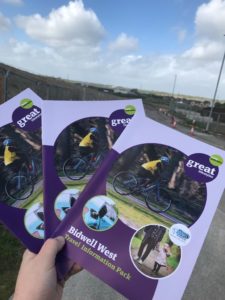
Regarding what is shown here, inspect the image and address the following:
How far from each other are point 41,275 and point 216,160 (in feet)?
2.74

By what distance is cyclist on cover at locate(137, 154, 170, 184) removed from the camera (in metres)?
1.40

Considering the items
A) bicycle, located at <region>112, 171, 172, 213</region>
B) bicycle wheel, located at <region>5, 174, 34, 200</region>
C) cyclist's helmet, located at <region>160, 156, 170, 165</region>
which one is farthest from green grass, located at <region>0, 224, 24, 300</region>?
cyclist's helmet, located at <region>160, 156, 170, 165</region>

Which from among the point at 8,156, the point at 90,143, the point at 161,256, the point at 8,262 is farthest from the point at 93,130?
the point at 8,262

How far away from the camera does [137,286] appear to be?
127cm

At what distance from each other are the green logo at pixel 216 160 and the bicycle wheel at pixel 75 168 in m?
0.59

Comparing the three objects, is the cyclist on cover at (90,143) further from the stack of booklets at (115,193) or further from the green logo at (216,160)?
the green logo at (216,160)

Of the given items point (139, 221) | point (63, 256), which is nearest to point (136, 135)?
point (139, 221)

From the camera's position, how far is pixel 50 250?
4.41 feet

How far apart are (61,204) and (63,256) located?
0.74 ft

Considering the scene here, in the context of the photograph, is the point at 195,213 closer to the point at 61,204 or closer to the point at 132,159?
the point at 132,159

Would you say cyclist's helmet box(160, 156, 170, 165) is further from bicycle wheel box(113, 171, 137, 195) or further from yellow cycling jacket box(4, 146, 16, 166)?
yellow cycling jacket box(4, 146, 16, 166)

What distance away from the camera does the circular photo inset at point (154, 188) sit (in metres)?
1.34

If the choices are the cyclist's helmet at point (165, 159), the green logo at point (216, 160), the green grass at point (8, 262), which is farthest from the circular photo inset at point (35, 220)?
the green grass at point (8, 262)

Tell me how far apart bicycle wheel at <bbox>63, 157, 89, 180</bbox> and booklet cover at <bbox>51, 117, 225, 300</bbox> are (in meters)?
0.20
